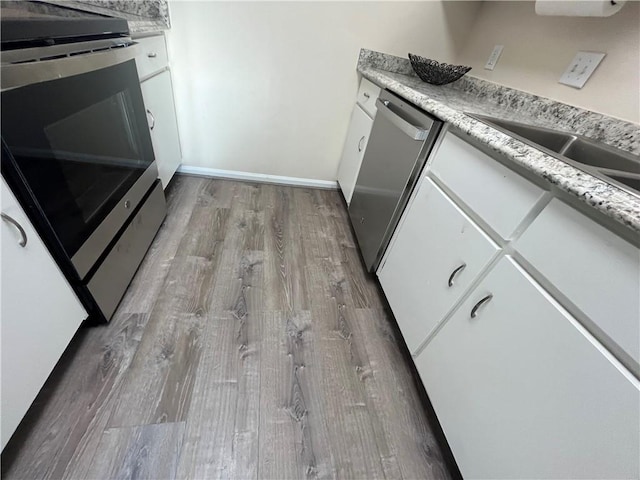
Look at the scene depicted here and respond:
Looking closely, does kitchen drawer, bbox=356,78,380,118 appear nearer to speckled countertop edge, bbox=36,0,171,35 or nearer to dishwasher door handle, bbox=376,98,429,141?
dishwasher door handle, bbox=376,98,429,141

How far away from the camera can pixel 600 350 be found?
525 millimetres

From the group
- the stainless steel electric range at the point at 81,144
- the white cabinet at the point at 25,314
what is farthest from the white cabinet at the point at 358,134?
the white cabinet at the point at 25,314

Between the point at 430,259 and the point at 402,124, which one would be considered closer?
the point at 430,259

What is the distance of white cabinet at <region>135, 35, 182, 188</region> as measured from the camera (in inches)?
57.4

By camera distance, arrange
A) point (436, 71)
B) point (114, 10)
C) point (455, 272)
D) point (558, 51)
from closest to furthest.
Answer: point (455, 272), point (558, 51), point (114, 10), point (436, 71)

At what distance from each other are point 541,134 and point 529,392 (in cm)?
94

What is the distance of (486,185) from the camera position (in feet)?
2.68

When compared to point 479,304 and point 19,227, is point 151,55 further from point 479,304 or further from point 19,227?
point 479,304

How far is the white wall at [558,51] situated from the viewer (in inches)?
40.5

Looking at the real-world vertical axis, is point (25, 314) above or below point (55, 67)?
below

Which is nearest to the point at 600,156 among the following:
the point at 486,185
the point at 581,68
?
the point at 581,68

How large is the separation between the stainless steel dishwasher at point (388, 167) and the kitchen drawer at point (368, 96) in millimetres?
148

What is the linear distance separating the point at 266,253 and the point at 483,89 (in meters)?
1.51

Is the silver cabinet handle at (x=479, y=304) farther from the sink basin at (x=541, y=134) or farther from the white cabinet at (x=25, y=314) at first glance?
the white cabinet at (x=25, y=314)
